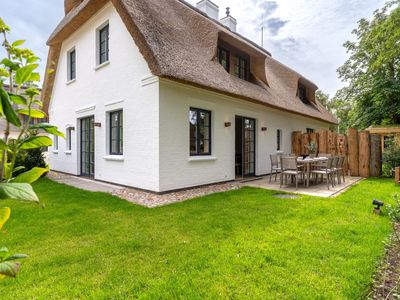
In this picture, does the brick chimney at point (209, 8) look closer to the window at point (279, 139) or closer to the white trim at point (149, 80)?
the window at point (279, 139)

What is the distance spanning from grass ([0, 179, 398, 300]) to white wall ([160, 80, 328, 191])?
180 cm

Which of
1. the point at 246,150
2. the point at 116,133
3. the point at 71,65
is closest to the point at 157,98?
the point at 116,133

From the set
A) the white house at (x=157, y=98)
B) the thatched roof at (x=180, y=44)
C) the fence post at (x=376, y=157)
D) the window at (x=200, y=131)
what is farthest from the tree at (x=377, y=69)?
the window at (x=200, y=131)

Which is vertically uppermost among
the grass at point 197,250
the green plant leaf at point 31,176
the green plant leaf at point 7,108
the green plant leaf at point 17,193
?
the green plant leaf at point 7,108

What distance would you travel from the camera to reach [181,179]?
746 cm

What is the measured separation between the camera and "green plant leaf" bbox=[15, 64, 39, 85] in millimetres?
999

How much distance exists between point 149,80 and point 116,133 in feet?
8.52

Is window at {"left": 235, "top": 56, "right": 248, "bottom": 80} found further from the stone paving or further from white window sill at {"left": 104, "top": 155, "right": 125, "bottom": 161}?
white window sill at {"left": 104, "top": 155, "right": 125, "bottom": 161}

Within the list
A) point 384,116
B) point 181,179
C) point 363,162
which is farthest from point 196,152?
point 384,116

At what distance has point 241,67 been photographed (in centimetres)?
1067

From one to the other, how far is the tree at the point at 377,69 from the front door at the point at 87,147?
57.5 ft

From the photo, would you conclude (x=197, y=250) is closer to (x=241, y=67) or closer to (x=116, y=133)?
(x=116, y=133)

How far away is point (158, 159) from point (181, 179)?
1108 millimetres

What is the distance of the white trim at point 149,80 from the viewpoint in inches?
267
